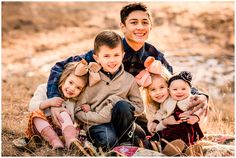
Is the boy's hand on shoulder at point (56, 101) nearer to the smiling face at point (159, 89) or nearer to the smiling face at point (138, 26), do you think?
the smiling face at point (159, 89)

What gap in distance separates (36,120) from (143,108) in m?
0.95

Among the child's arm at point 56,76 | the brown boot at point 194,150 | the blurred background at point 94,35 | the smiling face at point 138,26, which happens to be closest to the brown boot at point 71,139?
the child's arm at point 56,76

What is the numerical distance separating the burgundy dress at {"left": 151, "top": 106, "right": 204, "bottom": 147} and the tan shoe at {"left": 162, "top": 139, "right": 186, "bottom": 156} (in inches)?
3.8

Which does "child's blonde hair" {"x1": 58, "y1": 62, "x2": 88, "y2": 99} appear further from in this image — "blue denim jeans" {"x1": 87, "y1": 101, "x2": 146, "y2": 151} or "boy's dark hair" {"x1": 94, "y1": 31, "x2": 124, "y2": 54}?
"blue denim jeans" {"x1": 87, "y1": 101, "x2": 146, "y2": 151}

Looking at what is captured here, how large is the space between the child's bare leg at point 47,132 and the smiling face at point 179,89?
1094 millimetres

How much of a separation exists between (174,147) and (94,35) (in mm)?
9927

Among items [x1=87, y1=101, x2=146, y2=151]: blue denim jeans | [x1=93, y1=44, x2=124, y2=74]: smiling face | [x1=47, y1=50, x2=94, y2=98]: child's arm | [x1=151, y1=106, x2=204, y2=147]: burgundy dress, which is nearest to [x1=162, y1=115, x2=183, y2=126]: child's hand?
[x1=151, y1=106, x2=204, y2=147]: burgundy dress

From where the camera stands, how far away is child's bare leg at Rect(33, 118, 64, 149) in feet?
14.3

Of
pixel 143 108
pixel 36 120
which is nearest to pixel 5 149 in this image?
pixel 36 120

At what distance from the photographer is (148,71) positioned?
469cm

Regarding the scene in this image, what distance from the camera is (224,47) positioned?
12.8m

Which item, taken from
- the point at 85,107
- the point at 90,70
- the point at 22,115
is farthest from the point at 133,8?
the point at 22,115

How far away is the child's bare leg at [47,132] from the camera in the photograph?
4.34m

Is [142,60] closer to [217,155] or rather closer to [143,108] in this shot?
[143,108]
